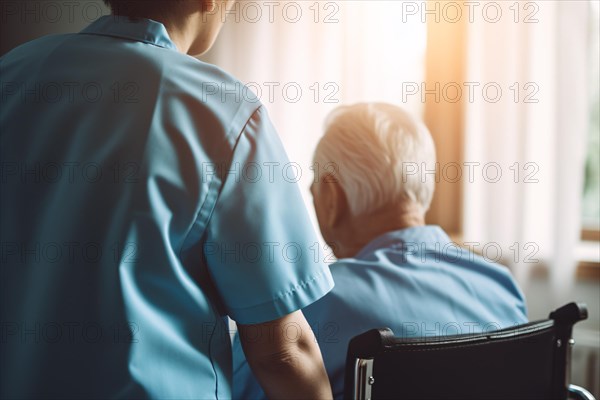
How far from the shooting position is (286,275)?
757 millimetres

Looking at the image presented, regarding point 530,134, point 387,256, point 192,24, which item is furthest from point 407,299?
point 530,134

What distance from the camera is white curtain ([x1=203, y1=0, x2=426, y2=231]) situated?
246 centimetres

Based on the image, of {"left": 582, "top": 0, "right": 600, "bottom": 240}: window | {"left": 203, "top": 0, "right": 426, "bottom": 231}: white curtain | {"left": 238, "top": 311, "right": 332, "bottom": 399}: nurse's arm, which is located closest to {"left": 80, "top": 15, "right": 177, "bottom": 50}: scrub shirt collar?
{"left": 238, "top": 311, "right": 332, "bottom": 399}: nurse's arm

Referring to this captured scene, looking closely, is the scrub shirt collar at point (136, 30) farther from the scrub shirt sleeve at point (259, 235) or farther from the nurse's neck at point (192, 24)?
the scrub shirt sleeve at point (259, 235)

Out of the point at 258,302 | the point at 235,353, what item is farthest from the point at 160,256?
the point at 235,353

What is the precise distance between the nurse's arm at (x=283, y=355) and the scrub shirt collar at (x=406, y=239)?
502mm

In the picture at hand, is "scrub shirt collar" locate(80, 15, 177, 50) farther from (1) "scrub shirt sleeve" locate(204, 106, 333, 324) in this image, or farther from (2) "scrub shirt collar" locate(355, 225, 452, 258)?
(2) "scrub shirt collar" locate(355, 225, 452, 258)

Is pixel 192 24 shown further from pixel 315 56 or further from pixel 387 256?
pixel 315 56

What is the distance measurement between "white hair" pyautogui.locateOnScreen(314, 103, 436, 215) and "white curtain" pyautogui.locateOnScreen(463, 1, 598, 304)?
3.19 feet

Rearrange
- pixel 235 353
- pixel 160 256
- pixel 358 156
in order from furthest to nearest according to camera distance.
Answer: pixel 358 156 < pixel 235 353 < pixel 160 256

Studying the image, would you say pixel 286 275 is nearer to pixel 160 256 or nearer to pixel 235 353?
pixel 160 256

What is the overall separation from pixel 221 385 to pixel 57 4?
1.89 meters

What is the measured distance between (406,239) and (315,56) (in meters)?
1.44

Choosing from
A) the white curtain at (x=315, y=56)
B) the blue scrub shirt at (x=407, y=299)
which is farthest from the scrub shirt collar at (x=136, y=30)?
the white curtain at (x=315, y=56)
